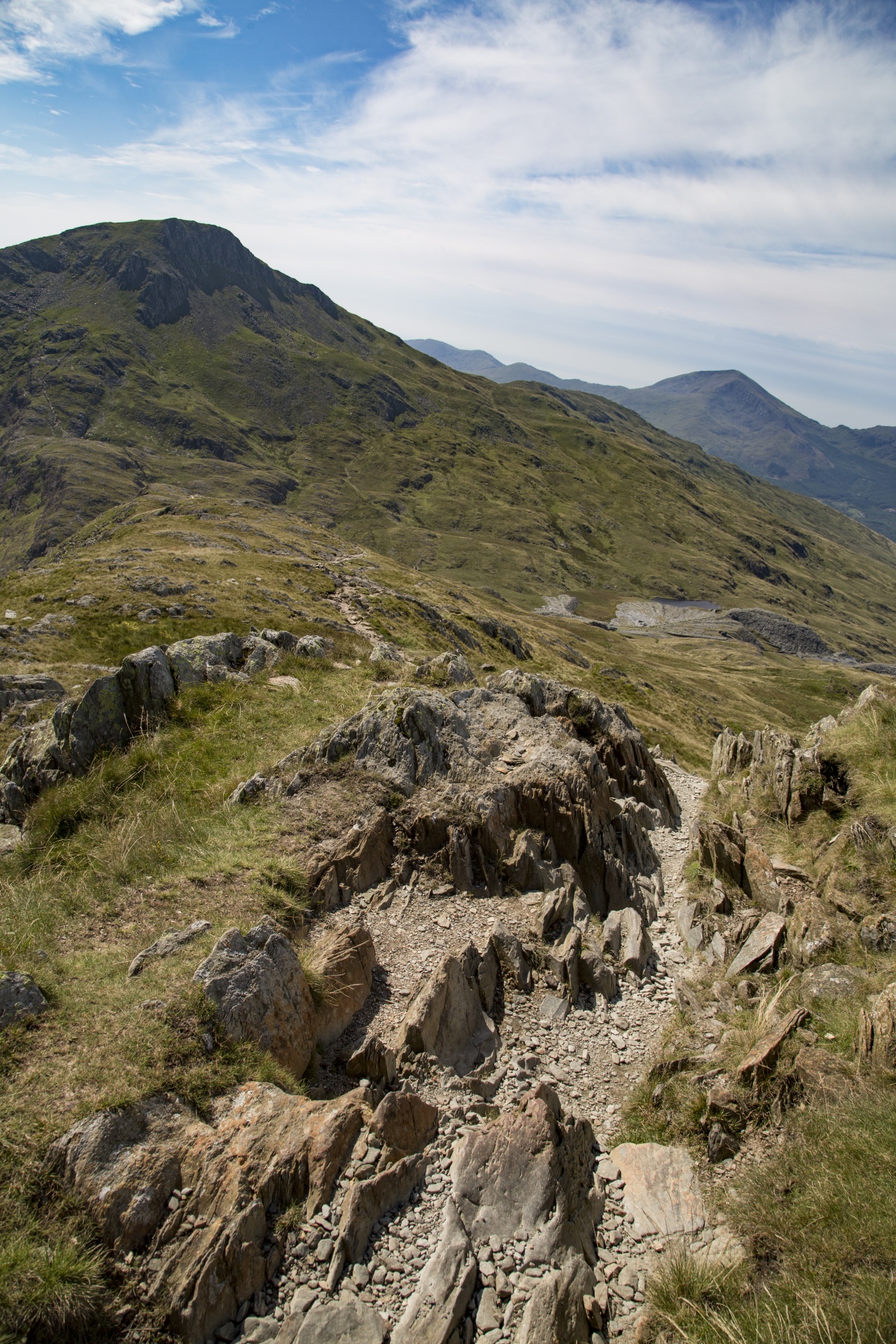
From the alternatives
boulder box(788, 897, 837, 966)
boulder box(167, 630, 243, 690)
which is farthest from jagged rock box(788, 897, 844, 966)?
boulder box(167, 630, 243, 690)

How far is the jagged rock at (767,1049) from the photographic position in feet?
36.6

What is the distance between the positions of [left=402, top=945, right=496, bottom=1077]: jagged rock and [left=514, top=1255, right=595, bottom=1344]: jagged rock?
3843 mm

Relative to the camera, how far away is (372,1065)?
11.4 metres

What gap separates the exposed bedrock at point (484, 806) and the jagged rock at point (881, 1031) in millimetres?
7802

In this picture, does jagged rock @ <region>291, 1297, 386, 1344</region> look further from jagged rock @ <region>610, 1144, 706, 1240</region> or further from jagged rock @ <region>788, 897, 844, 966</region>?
jagged rock @ <region>788, 897, 844, 966</region>

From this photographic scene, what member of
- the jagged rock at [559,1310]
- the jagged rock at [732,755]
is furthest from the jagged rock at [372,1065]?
the jagged rock at [732,755]

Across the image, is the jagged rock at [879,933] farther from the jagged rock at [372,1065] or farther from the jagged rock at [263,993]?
the jagged rock at [263,993]

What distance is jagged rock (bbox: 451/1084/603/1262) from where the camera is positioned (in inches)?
354

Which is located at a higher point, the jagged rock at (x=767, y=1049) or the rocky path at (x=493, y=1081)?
the jagged rock at (x=767, y=1049)

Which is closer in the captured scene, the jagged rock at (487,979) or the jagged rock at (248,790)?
the jagged rock at (487,979)

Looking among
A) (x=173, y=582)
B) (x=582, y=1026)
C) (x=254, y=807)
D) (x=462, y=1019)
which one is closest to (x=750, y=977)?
(x=582, y=1026)

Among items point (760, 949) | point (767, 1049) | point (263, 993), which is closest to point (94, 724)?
point (263, 993)

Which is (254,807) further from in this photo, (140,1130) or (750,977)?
(750,977)

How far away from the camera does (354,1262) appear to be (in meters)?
8.17
